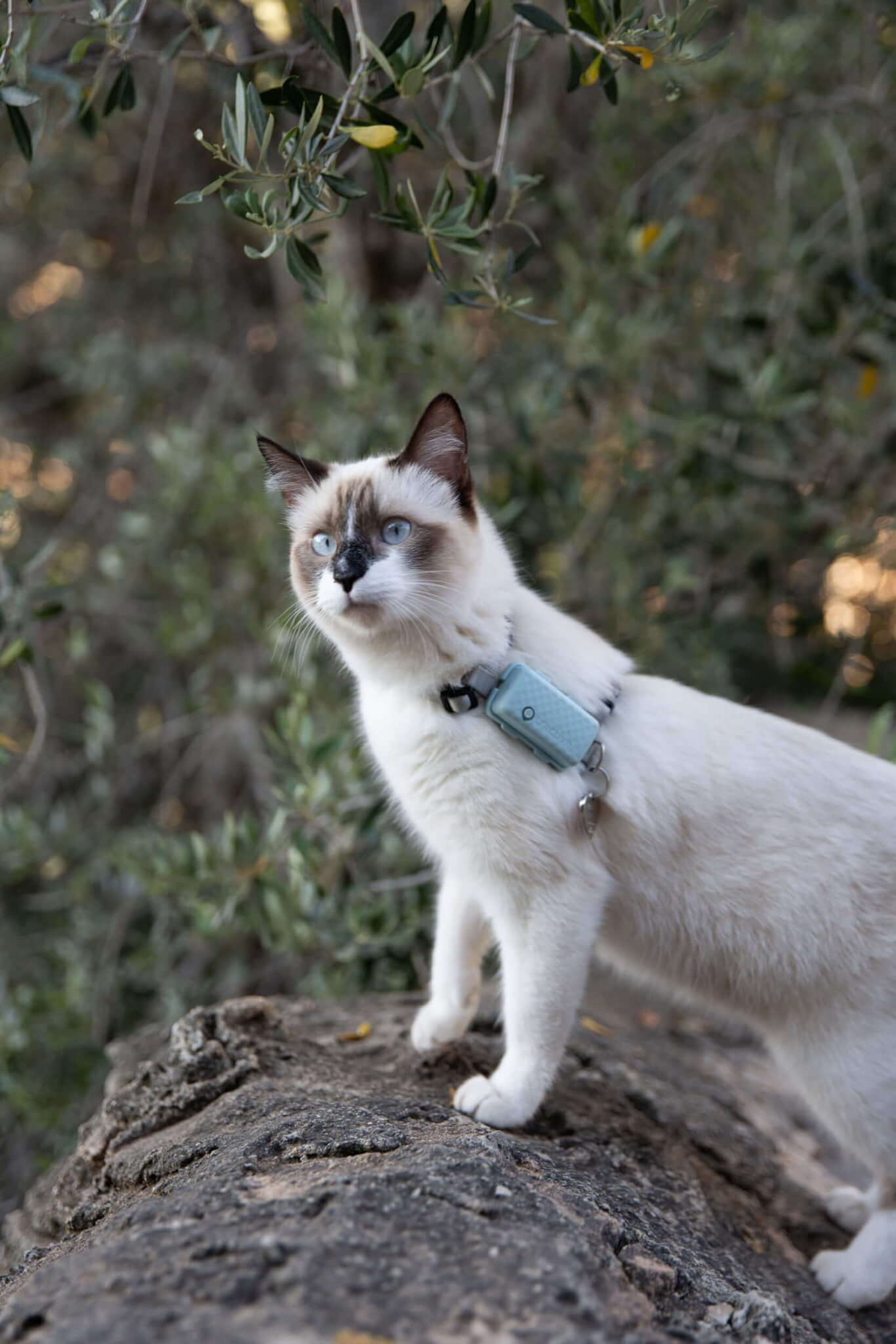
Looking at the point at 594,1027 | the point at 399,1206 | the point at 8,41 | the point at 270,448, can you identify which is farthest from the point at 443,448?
the point at 594,1027

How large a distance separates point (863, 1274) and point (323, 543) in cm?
192

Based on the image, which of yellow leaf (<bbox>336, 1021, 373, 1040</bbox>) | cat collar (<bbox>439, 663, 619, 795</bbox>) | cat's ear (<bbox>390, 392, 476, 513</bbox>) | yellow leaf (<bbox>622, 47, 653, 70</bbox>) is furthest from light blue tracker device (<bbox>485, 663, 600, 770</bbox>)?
yellow leaf (<bbox>622, 47, 653, 70</bbox>)

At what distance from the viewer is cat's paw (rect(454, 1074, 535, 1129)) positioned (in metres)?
1.96

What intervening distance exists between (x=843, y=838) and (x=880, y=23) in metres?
3.37

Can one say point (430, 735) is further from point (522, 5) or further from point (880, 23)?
point (880, 23)

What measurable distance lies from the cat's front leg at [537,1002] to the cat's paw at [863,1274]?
0.75 meters

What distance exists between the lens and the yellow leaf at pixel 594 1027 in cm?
285

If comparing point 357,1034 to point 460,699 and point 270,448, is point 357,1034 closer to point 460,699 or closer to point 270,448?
point 460,699

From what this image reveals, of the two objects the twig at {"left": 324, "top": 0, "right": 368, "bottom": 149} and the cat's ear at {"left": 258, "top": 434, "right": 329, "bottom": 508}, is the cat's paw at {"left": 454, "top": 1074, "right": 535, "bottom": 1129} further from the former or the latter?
the twig at {"left": 324, "top": 0, "right": 368, "bottom": 149}

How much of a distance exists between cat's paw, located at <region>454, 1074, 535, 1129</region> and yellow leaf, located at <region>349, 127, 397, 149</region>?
6.13 feet

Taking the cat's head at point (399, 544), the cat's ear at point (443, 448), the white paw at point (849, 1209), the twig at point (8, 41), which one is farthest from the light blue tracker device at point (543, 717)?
the twig at point (8, 41)

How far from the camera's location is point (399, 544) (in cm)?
205

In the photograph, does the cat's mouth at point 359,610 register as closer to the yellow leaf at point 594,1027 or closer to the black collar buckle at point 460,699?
the black collar buckle at point 460,699

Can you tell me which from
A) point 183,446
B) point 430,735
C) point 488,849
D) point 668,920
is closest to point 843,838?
point 668,920
